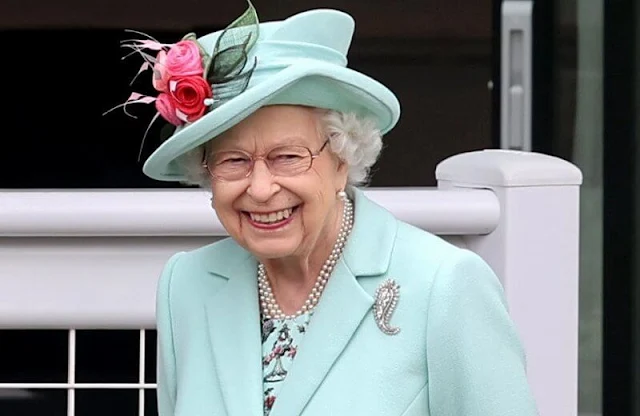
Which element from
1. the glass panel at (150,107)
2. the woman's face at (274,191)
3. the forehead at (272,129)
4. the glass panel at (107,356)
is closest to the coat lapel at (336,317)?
the woman's face at (274,191)

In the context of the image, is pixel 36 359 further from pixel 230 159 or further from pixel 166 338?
pixel 230 159

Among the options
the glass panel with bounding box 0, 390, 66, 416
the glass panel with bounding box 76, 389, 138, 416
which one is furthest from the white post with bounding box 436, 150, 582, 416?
the glass panel with bounding box 0, 390, 66, 416

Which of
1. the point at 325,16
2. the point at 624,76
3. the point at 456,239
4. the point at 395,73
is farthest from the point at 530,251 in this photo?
the point at 395,73

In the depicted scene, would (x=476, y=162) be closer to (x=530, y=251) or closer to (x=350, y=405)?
(x=530, y=251)

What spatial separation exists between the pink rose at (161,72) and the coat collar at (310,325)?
1.08 feet

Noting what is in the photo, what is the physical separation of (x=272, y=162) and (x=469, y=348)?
368mm

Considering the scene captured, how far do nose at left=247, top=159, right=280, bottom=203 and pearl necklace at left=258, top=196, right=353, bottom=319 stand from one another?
20cm

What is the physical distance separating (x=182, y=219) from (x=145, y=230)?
0.07m

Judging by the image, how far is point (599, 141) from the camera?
4.64 m

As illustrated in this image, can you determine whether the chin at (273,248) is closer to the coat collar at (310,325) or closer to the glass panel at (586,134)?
the coat collar at (310,325)

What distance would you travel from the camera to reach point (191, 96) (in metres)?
1.94

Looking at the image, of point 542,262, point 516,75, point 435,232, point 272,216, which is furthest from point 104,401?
point 516,75

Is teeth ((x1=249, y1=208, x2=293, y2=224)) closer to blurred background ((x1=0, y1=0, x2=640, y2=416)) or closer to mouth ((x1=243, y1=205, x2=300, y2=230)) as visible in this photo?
mouth ((x1=243, y1=205, x2=300, y2=230))

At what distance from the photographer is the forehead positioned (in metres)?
1.93
